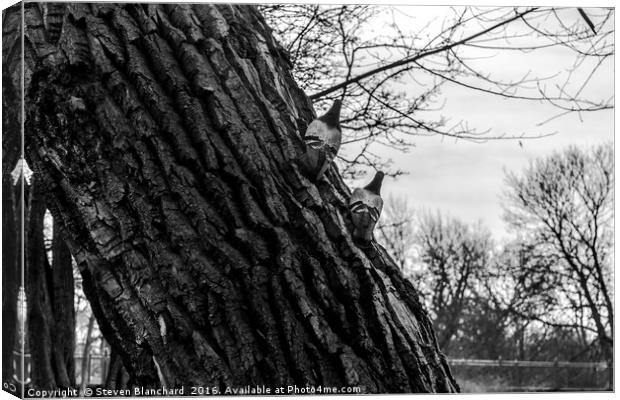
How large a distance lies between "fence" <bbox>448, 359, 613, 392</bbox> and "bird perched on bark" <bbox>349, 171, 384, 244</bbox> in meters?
1.76

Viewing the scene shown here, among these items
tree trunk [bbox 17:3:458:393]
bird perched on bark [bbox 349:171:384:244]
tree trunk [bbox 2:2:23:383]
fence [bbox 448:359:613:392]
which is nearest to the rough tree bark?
tree trunk [bbox 2:2:23:383]

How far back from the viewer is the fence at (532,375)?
15.2ft

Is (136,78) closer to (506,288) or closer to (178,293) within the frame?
(178,293)

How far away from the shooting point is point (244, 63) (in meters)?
3.10

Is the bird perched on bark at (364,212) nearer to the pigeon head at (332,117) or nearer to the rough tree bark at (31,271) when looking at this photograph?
the pigeon head at (332,117)

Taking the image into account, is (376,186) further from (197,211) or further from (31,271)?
(31,271)

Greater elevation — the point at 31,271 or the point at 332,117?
the point at 332,117

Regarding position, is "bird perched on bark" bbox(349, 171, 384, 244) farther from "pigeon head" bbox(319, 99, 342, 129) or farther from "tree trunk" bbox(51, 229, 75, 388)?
"tree trunk" bbox(51, 229, 75, 388)

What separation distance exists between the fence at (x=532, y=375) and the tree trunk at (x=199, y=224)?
170 centimetres

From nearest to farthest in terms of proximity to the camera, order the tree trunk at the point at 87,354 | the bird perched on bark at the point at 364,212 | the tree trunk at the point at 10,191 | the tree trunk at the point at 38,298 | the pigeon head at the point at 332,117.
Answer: the bird perched on bark at the point at 364,212 < the pigeon head at the point at 332,117 < the tree trunk at the point at 10,191 < the tree trunk at the point at 38,298 < the tree trunk at the point at 87,354

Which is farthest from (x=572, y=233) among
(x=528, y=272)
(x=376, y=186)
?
(x=376, y=186)

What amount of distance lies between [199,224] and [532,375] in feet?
9.73

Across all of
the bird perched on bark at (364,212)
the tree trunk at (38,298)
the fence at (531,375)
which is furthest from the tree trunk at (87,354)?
the bird perched on bark at (364,212)

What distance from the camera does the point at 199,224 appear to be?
2.71 meters
